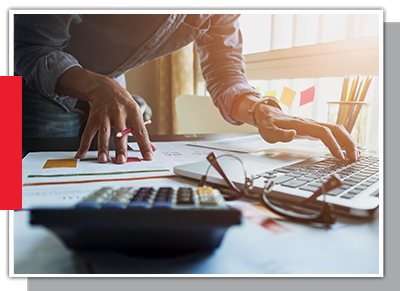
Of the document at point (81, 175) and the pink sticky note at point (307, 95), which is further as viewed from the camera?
the pink sticky note at point (307, 95)

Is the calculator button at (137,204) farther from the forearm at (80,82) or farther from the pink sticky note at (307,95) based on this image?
the pink sticky note at (307,95)

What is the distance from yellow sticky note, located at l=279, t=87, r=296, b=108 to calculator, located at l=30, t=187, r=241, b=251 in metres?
0.42

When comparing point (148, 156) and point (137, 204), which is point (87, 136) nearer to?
point (148, 156)

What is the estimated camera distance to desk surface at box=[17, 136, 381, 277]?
8.5 inches

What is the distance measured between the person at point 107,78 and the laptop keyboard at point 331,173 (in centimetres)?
5

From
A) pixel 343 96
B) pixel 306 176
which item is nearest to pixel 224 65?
pixel 343 96

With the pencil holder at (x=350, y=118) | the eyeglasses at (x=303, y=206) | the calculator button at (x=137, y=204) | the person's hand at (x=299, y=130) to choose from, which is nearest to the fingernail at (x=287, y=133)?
the person's hand at (x=299, y=130)

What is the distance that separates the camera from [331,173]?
0.33 meters

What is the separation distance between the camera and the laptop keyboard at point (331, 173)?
26 centimetres

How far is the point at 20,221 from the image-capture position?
249mm

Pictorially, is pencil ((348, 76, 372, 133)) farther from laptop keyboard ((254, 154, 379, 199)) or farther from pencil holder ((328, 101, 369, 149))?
laptop keyboard ((254, 154, 379, 199))

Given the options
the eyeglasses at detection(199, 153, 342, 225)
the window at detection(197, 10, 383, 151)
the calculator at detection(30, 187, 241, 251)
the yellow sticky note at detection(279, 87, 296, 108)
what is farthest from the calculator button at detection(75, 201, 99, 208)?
the yellow sticky note at detection(279, 87, 296, 108)

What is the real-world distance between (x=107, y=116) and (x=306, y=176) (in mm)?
329

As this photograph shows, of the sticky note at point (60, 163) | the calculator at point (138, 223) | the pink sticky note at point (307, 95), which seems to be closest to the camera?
the calculator at point (138, 223)
